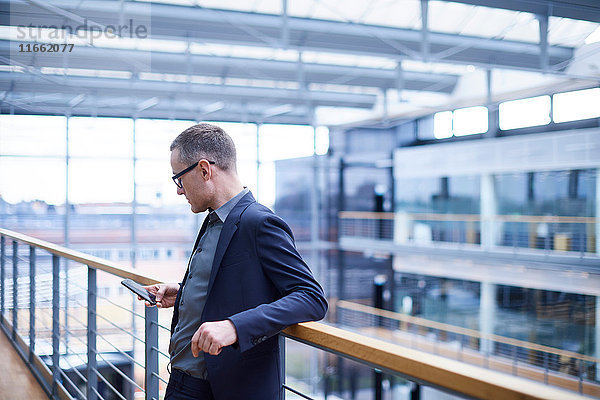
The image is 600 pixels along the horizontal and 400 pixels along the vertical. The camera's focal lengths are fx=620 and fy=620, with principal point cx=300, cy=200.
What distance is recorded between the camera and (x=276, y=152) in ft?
33.5

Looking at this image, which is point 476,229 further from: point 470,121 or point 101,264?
point 101,264

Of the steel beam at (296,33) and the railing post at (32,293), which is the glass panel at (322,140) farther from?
the railing post at (32,293)

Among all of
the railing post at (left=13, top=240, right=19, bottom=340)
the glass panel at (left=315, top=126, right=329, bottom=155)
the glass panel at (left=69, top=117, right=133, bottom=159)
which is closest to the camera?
the railing post at (left=13, top=240, right=19, bottom=340)

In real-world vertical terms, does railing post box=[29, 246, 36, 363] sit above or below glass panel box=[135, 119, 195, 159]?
below

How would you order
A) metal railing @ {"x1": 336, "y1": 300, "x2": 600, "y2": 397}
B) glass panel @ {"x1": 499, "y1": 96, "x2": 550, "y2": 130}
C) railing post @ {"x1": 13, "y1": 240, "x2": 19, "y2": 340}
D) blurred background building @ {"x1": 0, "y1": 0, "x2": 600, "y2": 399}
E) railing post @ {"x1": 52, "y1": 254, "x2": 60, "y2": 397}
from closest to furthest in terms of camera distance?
railing post @ {"x1": 52, "y1": 254, "x2": 60, "y2": 397}
railing post @ {"x1": 13, "y1": 240, "x2": 19, "y2": 340}
blurred background building @ {"x1": 0, "y1": 0, "x2": 600, "y2": 399}
metal railing @ {"x1": 336, "y1": 300, "x2": 600, "y2": 397}
glass panel @ {"x1": 499, "y1": 96, "x2": 550, "y2": 130}

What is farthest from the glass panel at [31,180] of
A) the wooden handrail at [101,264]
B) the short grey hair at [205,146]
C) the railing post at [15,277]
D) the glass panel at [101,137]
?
the short grey hair at [205,146]

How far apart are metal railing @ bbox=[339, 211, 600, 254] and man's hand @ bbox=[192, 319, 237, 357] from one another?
23.7ft

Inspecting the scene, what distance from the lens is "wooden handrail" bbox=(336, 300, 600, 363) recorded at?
7484 mm

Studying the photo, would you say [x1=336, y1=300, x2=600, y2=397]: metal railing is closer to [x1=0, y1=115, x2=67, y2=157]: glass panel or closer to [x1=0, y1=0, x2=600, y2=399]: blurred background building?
[x1=0, y1=0, x2=600, y2=399]: blurred background building

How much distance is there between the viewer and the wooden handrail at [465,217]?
765cm

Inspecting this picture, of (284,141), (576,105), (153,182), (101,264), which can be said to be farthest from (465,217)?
(101,264)

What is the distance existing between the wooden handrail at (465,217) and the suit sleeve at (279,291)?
7.09 meters

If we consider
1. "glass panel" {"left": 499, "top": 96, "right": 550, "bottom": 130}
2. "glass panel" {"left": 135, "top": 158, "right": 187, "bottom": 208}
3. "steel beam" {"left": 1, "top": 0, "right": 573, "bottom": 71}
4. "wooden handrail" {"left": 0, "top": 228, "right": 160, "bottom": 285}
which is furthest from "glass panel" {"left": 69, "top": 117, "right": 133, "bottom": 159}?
"wooden handrail" {"left": 0, "top": 228, "right": 160, "bottom": 285}

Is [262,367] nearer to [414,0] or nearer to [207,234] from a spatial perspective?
[207,234]
